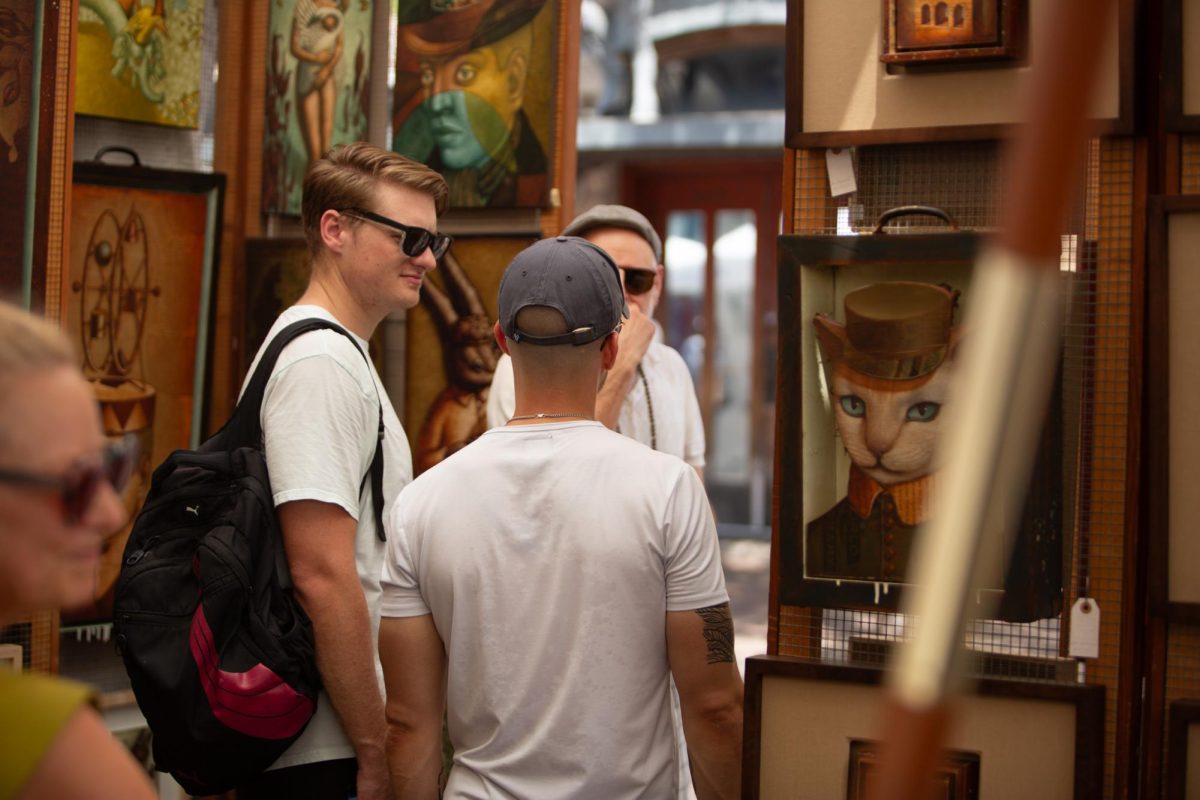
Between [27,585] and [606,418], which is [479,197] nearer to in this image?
[606,418]

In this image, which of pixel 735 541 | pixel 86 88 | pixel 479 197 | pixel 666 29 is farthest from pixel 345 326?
pixel 666 29

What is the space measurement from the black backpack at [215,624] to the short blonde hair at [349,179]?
37cm

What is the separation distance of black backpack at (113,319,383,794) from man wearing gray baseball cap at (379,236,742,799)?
0.36 m

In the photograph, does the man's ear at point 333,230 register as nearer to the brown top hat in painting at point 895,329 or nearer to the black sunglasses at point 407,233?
the black sunglasses at point 407,233

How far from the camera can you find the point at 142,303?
3846mm

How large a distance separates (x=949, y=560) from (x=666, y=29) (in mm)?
10366

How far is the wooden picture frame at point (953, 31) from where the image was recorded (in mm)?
2064

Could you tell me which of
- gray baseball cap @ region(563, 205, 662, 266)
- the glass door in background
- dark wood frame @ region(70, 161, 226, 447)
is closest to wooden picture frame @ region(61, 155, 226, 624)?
dark wood frame @ region(70, 161, 226, 447)

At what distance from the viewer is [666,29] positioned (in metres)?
10.5

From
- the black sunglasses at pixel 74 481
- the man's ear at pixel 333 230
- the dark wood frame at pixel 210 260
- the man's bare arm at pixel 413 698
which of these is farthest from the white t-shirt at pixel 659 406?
the black sunglasses at pixel 74 481

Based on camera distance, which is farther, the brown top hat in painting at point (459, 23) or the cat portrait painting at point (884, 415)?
the brown top hat in painting at point (459, 23)

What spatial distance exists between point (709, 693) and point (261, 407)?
0.96m

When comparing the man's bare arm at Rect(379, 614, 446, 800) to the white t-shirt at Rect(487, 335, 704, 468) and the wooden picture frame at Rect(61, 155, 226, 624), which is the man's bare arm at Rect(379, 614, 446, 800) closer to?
the white t-shirt at Rect(487, 335, 704, 468)

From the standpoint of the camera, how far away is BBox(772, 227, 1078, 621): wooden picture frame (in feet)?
6.68
